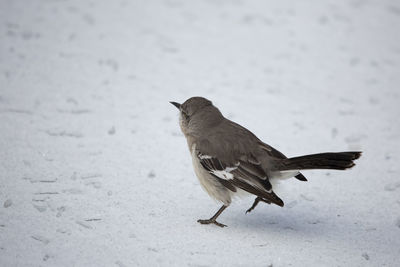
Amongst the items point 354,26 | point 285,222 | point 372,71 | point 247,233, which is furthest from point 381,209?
point 354,26

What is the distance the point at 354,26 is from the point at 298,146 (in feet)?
17.6

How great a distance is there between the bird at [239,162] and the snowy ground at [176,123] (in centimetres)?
37

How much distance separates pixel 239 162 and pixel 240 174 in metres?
0.14

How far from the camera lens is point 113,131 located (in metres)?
6.52

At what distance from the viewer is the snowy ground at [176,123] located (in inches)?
172

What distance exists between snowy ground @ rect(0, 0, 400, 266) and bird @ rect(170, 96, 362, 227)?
0.37 metres

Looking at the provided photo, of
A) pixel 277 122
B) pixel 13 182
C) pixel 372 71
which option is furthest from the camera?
pixel 372 71

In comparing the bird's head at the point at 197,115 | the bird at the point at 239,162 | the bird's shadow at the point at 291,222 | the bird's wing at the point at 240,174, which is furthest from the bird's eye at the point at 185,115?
the bird's shadow at the point at 291,222

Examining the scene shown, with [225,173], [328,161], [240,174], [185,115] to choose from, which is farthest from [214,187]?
[328,161]

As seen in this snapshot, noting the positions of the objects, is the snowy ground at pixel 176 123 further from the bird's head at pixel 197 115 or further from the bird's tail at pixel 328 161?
the bird's head at pixel 197 115

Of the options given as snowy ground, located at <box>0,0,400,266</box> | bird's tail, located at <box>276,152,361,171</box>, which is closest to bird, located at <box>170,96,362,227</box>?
bird's tail, located at <box>276,152,361,171</box>

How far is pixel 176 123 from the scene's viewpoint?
23.7 ft

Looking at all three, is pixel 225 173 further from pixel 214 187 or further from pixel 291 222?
pixel 291 222

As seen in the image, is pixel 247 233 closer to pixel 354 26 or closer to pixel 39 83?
pixel 39 83
